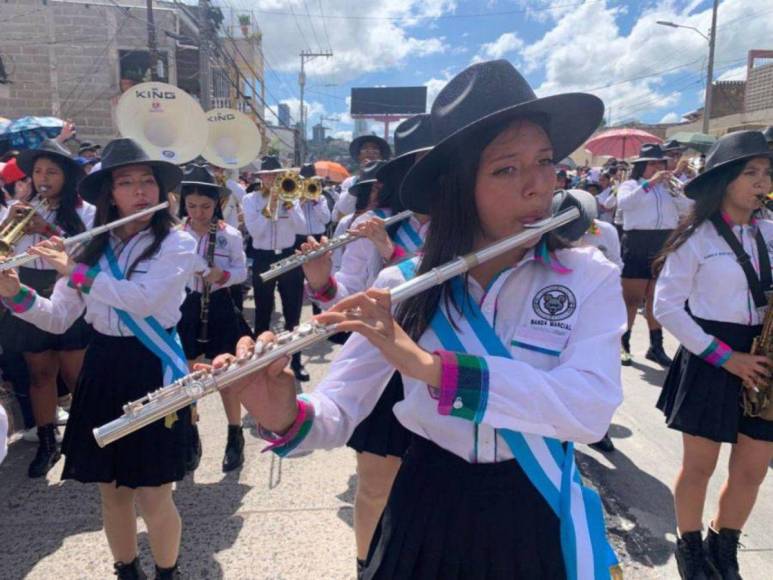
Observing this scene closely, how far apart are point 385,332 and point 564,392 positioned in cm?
42

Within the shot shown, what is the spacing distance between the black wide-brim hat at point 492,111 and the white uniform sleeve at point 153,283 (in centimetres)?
154

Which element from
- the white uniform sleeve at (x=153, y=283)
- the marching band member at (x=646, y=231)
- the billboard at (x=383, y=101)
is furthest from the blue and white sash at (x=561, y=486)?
the billboard at (x=383, y=101)

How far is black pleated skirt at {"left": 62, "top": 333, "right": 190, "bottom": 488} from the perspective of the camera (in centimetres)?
250

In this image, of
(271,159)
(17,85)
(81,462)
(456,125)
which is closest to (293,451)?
(456,125)

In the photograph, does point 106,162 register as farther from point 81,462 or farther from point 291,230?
point 291,230

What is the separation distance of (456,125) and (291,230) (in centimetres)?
537

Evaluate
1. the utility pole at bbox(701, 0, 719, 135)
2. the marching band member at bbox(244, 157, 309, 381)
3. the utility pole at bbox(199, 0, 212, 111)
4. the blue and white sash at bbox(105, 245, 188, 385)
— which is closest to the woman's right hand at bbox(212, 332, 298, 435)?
the blue and white sash at bbox(105, 245, 188, 385)

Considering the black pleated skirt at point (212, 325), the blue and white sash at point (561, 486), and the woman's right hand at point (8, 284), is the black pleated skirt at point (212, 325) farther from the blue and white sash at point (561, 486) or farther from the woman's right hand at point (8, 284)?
the blue and white sash at point (561, 486)

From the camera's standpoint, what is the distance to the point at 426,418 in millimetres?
1423

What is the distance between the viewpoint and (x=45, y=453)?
401 cm

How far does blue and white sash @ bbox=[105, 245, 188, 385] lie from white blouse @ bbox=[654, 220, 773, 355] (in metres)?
2.48

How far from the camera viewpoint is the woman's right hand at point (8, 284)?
254 cm

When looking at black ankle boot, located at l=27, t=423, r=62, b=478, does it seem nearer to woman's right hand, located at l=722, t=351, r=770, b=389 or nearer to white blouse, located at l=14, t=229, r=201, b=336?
white blouse, located at l=14, t=229, r=201, b=336

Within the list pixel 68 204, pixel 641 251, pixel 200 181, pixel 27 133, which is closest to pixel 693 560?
pixel 200 181
